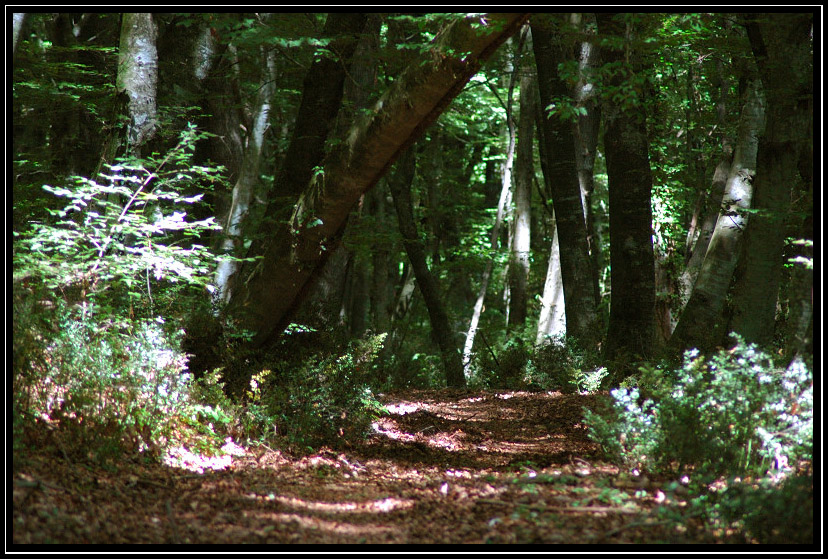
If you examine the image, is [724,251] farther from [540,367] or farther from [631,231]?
[540,367]

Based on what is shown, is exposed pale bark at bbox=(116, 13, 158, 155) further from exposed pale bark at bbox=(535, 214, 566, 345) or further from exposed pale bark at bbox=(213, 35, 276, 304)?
exposed pale bark at bbox=(535, 214, 566, 345)

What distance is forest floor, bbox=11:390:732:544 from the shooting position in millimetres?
3551

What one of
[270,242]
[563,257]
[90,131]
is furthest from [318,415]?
[90,131]

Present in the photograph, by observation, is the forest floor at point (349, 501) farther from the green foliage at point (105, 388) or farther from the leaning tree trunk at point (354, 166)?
the leaning tree trunk at point (354, 166)

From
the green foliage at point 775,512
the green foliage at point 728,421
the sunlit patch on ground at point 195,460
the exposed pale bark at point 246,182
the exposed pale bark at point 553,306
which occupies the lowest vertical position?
the sunlit patch on ground at point 195,460

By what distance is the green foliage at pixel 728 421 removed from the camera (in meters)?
4.13

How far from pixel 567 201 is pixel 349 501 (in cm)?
703

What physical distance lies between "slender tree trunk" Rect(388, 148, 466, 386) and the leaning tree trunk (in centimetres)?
596

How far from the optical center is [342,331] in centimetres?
801

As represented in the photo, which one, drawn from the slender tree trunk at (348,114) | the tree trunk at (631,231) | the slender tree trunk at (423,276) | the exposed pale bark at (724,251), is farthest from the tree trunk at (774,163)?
the slender tree trunk at (423,276)

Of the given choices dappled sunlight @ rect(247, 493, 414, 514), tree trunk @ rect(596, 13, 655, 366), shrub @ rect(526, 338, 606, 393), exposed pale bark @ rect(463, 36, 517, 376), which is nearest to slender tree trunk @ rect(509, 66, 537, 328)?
exposed pale bark @ rect(463, 36, 517, 376)

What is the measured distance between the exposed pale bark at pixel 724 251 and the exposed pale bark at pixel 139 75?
20.0ft

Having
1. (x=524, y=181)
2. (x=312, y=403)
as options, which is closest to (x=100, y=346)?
(x=312, y=403)

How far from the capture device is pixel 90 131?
36.9 ft
